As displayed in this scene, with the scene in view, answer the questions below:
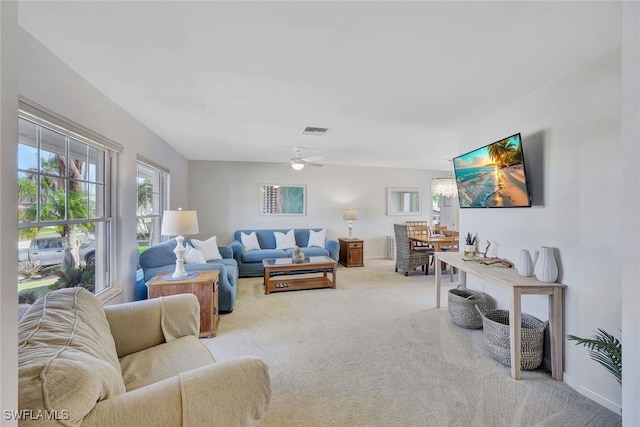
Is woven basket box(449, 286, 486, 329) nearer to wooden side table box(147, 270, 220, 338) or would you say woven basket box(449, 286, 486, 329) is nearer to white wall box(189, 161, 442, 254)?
wooden side table box(147, 270, 220, 338)

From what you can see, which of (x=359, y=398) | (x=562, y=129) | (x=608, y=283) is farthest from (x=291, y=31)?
(x=608, y=283)

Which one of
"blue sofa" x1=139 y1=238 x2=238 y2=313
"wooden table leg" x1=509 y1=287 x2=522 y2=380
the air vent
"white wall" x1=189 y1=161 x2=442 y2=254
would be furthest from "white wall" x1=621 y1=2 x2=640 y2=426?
"white wall" x1=189 y1=161 x2=442 y2=254

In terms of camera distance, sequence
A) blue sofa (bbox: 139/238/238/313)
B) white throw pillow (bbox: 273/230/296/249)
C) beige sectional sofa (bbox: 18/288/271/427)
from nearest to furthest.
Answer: beige sectional sofa (bbox: 18/288/271/427) < blue sofa (bbox: 139/238/238/313) < white throw pillow (bbox: 273/230/296/249)

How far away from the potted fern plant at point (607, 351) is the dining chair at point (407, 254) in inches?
130

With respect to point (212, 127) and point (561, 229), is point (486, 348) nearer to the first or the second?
point (561, 229)

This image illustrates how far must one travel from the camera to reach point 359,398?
1.86 m

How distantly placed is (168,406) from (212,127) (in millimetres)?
→ 3140

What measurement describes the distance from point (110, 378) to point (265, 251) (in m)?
4.44

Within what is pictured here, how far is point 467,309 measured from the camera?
291cm

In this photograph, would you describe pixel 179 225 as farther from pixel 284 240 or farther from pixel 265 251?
pixel 284 240

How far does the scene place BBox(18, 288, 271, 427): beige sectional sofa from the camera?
826 millimetres

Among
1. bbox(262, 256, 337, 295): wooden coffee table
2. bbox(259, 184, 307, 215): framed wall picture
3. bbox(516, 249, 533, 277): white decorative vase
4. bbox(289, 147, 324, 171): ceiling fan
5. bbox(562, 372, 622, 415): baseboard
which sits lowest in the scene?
bbox(562, 372, 622, 415): baseboard

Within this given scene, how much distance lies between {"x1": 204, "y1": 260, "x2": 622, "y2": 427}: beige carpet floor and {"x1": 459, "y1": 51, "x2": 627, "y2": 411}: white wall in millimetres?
496

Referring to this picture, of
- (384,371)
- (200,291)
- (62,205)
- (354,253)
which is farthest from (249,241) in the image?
(384,371)
